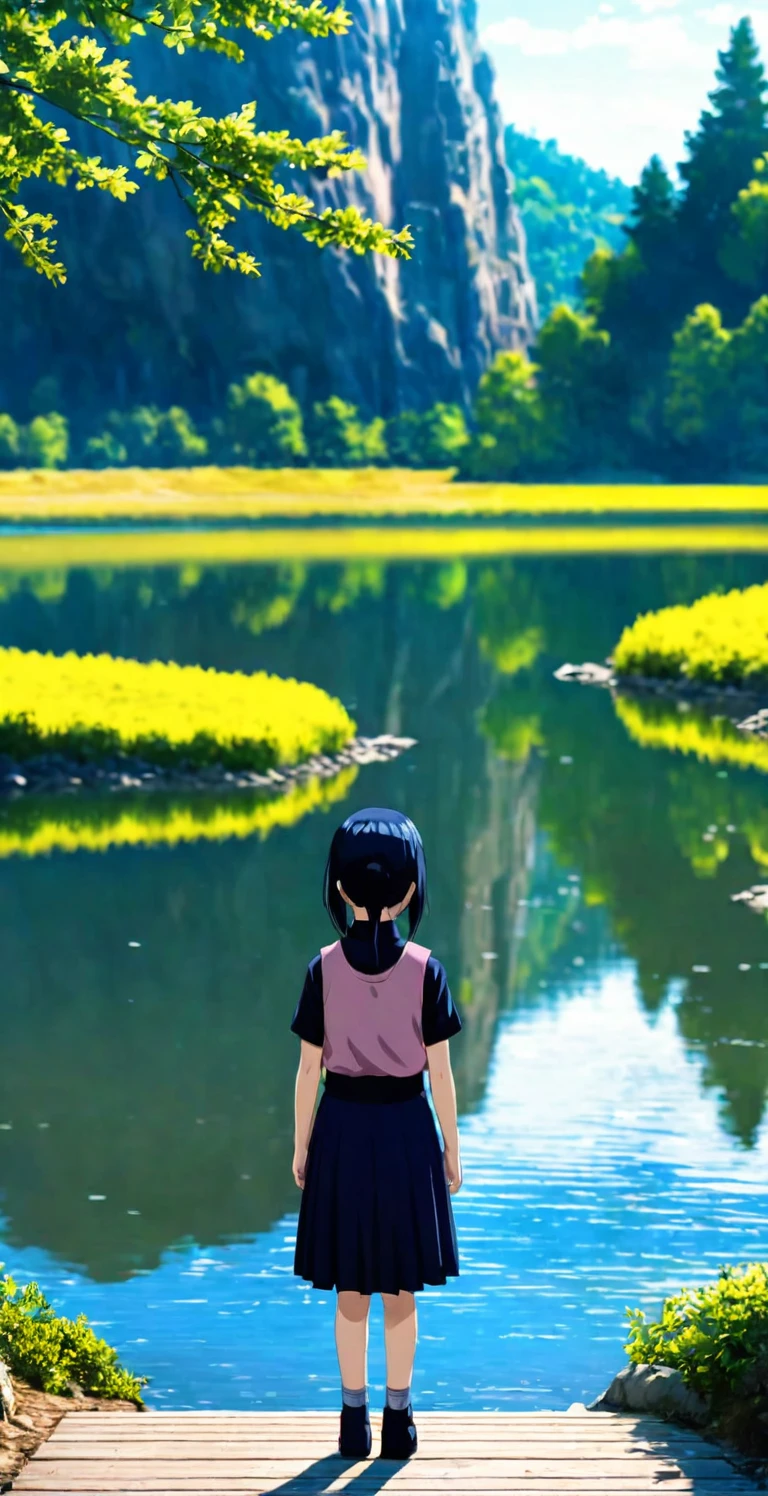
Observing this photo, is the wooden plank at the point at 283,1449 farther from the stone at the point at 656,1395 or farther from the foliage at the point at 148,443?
the foliage at the point at 148,443

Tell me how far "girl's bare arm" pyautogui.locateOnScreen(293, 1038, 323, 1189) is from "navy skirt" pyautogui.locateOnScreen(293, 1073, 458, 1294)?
6cm

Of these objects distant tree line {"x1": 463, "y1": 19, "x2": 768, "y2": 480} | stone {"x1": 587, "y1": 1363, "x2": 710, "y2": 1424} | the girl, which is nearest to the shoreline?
stone {"x1": 587, "y1": 1363, "x2": 710, "y2": 1424}

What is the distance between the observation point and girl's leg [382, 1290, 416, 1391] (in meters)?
7.75

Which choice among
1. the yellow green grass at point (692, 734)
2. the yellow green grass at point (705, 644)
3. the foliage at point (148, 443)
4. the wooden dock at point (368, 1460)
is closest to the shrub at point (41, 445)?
the foliage at point (148, 443)

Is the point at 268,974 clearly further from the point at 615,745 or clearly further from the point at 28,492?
the point at 28,492

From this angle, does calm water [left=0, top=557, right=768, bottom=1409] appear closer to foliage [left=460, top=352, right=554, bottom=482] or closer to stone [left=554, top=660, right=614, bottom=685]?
stone [left=554, top=660, right=614, bottom=685]

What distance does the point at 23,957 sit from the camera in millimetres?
22562

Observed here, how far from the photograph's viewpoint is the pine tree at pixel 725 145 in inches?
6560

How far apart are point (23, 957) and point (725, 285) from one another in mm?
155730

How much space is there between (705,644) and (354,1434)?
41.2 metres

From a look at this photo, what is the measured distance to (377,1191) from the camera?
7.70 m

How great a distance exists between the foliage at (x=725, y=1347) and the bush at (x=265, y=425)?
179890 mm

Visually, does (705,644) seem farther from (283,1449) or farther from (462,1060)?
(283,1449)

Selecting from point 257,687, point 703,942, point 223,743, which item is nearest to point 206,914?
point 703,942
